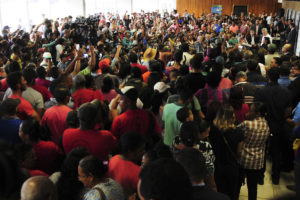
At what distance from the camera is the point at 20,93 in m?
3.37

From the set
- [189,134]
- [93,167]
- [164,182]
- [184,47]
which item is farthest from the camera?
[184,47]

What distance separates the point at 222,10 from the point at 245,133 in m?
23.1

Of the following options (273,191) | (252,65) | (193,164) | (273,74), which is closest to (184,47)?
(252,65)

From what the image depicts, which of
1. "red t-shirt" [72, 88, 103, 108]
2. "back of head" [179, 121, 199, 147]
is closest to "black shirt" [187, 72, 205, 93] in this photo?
"red t-shirt" [72, 88, 103, 108]

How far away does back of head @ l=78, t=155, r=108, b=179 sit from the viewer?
2.06m

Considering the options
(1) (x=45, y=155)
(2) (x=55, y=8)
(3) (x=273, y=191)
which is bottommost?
(3) (x=273, y=191)

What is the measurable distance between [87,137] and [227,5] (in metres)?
24.0

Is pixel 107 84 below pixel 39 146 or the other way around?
the other way around

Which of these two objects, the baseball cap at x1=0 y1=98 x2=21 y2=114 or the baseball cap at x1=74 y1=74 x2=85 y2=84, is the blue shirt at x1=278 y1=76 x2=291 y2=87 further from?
the baseball cap at x1=0 y1=98 x2=21 y2=114

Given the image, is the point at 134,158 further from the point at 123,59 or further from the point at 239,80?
the point at 123,59

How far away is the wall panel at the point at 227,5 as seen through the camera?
2325cm

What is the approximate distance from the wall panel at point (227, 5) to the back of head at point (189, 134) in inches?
930

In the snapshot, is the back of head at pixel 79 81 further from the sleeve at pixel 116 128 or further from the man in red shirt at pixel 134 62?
the man in red shirt at pixel 134 62

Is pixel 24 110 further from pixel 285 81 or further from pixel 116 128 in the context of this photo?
pixel 285 81
